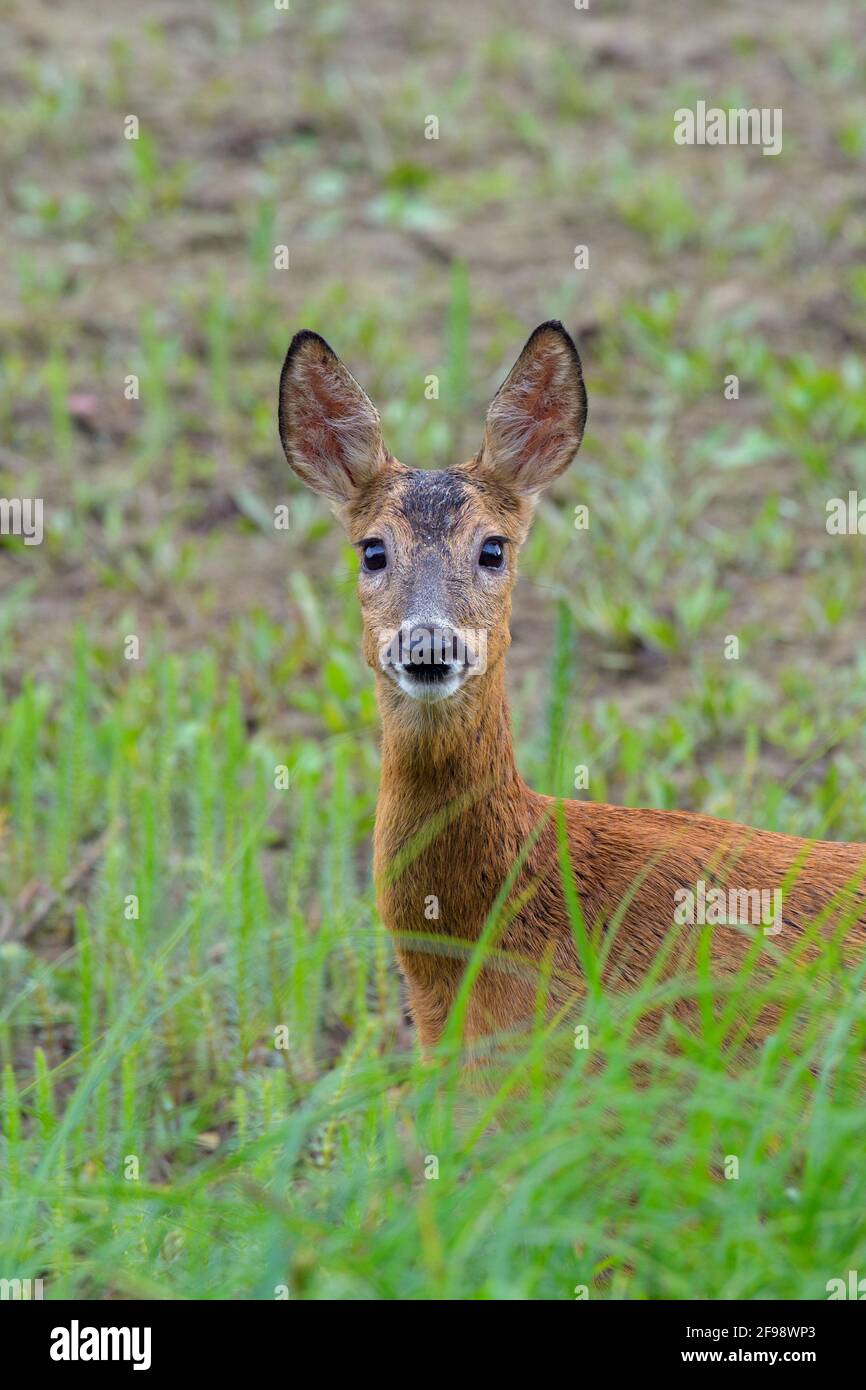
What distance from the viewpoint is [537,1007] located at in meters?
4.12

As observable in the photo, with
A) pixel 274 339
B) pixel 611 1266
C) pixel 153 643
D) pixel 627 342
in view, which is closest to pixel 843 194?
pixel 627 342

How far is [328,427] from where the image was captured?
5.07 metres

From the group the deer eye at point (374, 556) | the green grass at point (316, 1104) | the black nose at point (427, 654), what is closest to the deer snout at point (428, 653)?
the black nose at point (427, 654)

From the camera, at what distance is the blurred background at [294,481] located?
18.2ft

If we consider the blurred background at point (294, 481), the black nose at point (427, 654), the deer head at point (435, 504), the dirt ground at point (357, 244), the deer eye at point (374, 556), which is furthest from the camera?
the dirt ground at point (357, 244)

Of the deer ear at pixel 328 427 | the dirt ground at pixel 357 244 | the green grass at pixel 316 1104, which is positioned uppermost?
the dirt ground at pixel 357 244

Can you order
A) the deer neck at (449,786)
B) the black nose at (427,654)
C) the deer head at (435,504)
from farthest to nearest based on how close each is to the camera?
the deer neck at (449,786) < the deer head at (435,504) < the black nose at (427,654)

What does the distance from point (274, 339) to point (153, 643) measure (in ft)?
6.94

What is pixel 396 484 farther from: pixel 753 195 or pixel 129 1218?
pixel 753 195

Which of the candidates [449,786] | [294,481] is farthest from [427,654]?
[294,481]

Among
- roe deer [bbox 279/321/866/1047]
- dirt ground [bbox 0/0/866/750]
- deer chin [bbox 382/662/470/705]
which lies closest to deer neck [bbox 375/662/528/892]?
roe deer [bbox 279/321/866/1047]

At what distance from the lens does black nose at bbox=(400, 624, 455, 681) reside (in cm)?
421

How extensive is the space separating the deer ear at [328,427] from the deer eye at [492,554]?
0.44m

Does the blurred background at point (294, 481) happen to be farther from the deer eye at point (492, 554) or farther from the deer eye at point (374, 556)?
the deer eye at point (374, 556)
